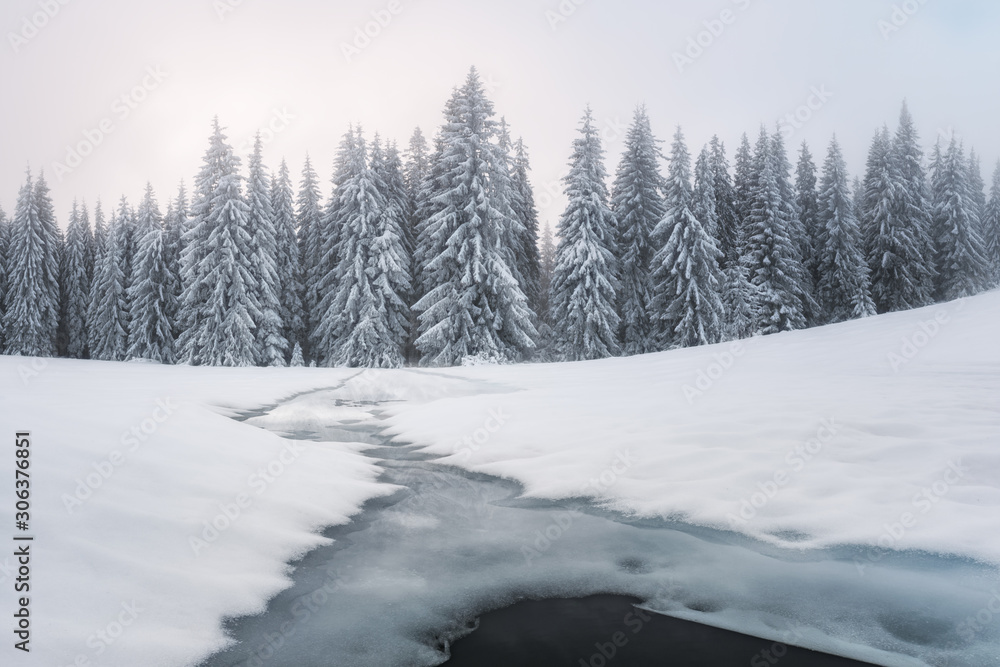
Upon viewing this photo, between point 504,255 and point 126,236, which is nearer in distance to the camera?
point 504,255

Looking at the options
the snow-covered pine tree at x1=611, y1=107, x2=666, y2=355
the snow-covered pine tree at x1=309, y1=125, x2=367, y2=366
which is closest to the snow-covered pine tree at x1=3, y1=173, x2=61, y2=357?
the snow-covered pine tree at x1=309, y1=125, x2=367, y2=366

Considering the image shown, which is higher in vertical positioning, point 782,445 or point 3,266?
point 3,266

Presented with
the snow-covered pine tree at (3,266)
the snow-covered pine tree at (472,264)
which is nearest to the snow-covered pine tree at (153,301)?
the snow-covered pine tree at (3,266)

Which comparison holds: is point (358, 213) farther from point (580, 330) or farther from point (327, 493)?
point (327, 493)

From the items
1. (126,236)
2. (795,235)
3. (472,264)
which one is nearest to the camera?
(472,264)

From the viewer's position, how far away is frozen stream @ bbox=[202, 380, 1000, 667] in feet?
11.0

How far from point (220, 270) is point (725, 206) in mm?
30407

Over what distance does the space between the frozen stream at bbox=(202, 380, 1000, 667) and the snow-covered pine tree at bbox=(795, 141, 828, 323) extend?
34855 millimetres

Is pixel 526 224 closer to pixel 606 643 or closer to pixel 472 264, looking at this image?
pixel 472 264

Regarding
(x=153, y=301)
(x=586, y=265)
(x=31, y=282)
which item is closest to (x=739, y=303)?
(x=586, y=265)

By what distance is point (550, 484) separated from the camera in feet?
21.3

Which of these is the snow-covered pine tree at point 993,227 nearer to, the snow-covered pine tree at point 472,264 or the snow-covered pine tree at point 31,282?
the snow-covered pine tree at point 472,264

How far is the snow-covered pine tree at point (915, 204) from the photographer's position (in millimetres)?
36125

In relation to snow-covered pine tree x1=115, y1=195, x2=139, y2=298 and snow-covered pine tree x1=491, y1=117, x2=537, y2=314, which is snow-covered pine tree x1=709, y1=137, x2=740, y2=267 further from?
snow-covered pine tree x1=115, y1=195, x2=139, y2=298
